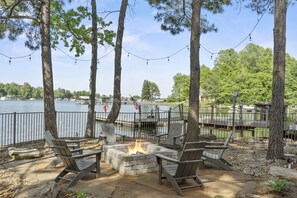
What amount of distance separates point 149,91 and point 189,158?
83675 millimetres

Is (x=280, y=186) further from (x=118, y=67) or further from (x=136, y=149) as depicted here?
(x=118, y=67)

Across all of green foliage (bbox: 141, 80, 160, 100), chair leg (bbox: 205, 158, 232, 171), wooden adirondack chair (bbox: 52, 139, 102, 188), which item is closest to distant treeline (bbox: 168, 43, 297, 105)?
chair leg (bbox: 205, 158, 232, 171)

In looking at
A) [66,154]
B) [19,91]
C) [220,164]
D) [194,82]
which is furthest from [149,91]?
[66,154]

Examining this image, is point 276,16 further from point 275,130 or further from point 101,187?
point 101,187

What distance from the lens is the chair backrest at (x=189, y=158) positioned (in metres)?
3.89

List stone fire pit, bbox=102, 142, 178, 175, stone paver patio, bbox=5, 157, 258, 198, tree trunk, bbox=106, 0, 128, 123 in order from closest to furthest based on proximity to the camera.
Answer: stone paver patio, bbox=5, 157, 258, 198 → stone fire pit, bbox=102, 142, 178, 175 → tree trunk, bbox=106, 0, 128, 123

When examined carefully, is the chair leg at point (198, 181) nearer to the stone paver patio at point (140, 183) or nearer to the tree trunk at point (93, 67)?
the stone paver patio at point (140, 183)

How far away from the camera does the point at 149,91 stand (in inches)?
3447

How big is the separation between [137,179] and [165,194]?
34.6 inches

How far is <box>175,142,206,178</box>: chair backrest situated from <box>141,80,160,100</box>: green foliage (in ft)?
264

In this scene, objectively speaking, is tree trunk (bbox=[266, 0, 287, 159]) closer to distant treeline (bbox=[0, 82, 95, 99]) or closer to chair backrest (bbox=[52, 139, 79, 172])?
chair backrest (bbox=[52, 139, 79, 172])

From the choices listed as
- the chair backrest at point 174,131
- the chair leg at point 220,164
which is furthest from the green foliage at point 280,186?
the chair backrest at point 174,131

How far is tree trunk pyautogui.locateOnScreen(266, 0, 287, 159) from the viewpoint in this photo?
624cm

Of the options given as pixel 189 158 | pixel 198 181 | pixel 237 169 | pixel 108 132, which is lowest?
pixel 237 169
